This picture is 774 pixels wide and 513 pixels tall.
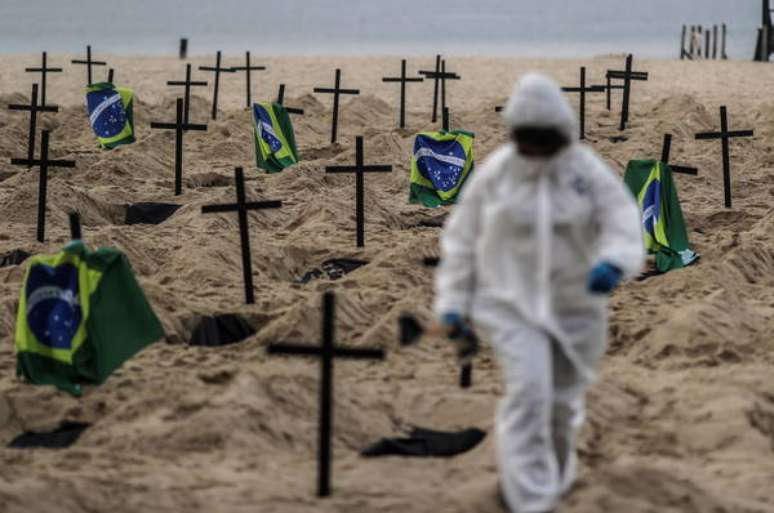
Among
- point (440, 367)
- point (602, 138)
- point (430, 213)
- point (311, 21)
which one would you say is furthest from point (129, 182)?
point (311, 21)

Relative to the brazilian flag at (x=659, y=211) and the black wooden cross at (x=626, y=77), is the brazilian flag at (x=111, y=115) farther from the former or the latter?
the brazilian flag at (x=659, y=211)

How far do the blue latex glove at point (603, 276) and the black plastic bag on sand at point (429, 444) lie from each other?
2.08 m

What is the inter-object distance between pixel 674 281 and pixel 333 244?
318 centimetres

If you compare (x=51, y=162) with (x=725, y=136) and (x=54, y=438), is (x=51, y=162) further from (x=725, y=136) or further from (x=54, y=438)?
(x=725, y=136)

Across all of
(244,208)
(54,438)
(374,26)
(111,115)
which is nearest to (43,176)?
(244,208)

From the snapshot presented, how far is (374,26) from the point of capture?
98.4 meters

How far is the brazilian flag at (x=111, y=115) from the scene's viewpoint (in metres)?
19.4

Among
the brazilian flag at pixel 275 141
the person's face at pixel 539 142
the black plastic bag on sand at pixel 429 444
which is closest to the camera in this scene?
the person's face at pixel 539 142

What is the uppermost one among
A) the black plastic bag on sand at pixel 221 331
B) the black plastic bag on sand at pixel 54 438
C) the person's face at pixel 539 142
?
the person's face at pixel 539 142

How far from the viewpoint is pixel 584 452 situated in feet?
25.4

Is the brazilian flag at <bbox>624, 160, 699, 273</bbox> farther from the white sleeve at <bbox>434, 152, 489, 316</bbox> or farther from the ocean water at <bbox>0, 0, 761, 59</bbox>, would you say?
the ocean water at <bbox>0, 0, 761, 59</bbox>

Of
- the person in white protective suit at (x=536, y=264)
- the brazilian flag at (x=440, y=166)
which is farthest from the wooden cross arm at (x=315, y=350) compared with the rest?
the brazilian flag at (x=440, y=166)

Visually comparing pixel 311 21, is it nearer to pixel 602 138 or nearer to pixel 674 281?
pixel 602 138

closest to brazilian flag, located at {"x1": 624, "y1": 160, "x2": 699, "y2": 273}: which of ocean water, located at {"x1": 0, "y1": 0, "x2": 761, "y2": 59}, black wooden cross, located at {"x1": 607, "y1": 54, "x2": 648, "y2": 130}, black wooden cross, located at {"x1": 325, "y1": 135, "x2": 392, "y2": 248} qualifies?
black wooden cross, located at {"x1": 325, "y1": 135, "x2": 392, "y2": 248}
